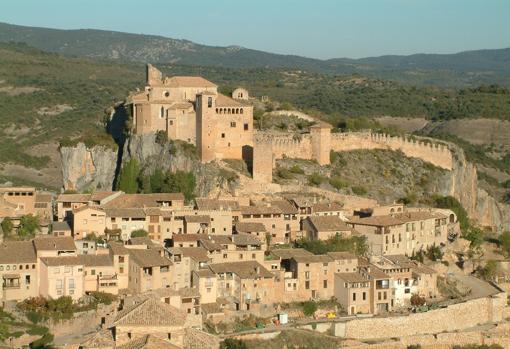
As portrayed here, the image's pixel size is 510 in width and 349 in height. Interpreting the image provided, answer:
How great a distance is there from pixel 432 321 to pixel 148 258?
1011 centimetres

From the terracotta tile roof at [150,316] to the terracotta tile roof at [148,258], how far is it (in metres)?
10.9

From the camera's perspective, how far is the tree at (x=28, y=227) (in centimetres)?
4231

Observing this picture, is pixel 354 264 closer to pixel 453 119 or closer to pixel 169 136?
pixel 169 136

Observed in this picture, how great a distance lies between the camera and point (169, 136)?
162 feet

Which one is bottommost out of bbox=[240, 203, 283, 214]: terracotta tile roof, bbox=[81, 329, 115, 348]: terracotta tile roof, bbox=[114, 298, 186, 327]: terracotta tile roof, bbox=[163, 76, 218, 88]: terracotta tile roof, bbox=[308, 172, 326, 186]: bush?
bbox=[240, 203, 283, 214]: terracotta tile roof

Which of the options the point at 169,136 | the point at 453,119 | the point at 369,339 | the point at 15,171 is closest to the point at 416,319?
the point at 369,339

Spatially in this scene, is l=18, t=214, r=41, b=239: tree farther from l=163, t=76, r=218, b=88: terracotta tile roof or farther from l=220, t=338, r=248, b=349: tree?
l=163, t=76, r=218, b=88: terracotta tile roof

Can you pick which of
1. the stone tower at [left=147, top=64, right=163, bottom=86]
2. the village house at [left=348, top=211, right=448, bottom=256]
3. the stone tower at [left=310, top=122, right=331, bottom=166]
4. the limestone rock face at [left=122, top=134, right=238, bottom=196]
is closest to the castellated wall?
the stone tower at [left=310, top=122, right=331, bottom=166]

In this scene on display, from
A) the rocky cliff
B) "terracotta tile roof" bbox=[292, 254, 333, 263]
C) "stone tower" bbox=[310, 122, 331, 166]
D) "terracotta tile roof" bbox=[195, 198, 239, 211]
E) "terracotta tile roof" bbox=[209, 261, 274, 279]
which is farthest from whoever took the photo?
the rocky cliff

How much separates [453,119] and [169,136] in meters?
55.7

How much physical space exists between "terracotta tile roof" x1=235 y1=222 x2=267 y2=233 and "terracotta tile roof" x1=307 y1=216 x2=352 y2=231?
193cm

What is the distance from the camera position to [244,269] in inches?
1575

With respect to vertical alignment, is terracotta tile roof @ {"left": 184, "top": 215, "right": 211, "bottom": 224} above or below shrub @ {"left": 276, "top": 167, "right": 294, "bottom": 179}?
below

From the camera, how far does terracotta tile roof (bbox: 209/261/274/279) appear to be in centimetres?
3956
